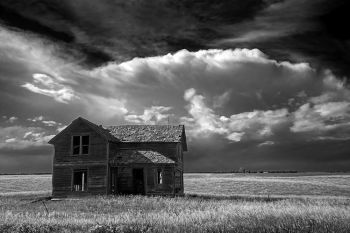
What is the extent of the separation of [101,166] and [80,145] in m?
2.44

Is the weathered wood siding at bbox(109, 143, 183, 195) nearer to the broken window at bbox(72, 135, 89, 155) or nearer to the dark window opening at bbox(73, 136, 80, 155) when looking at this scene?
the broken window at bbox(72, 135, 89, 155)

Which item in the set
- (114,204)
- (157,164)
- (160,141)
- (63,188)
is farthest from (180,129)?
(114,204)

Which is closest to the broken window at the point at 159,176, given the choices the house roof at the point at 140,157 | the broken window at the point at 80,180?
the house roof at the point at 140,157

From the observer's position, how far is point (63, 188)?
104 feet

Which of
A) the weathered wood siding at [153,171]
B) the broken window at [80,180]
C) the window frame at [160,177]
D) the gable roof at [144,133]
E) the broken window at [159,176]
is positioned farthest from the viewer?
the gable roof at [144,133]

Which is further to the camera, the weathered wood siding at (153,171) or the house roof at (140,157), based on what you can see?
the weathered wood siding at (153,171)

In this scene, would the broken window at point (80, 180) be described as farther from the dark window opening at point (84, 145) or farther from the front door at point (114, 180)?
the front door at point (114, 180)

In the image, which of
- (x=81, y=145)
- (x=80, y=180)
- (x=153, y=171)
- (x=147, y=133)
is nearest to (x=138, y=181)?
(x=153, y=171)

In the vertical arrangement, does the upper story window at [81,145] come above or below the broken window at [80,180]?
above

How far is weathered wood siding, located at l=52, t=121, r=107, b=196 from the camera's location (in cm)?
3123

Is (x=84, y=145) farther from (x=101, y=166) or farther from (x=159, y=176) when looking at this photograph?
(x=159, y=176)

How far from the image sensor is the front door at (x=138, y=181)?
106 ft

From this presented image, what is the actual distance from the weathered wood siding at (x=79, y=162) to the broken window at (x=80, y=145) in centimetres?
36

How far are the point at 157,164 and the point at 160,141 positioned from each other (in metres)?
2.83
